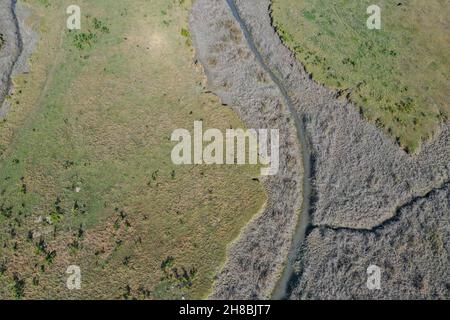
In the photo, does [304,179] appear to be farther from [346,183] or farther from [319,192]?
[346,183]

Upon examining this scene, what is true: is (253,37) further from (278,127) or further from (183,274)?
(183,274)

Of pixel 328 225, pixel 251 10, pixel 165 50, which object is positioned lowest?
pixel 328 225
